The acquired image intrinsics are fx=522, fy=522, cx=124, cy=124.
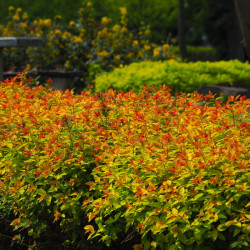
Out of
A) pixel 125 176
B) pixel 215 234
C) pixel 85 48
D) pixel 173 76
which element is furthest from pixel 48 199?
pixel 85 48

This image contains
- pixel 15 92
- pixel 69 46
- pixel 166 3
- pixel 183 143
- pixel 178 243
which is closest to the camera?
pixel 178 243

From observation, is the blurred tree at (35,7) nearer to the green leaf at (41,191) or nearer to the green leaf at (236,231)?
the green leaf at (41,191)

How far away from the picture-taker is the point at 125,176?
11.8 feet

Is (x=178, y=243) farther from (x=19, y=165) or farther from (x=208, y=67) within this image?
(x=208, y=67)

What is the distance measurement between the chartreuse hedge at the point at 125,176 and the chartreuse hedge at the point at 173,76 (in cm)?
335

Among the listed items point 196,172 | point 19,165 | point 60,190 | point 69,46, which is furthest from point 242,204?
point 69,46

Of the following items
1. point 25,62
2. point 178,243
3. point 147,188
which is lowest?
point 25,62

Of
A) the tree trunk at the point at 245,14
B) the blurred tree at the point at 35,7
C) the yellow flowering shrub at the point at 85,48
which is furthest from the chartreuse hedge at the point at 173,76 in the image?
the blurred tree at the point at 35,7

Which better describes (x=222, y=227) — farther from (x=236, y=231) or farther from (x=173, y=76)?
(x=173, y=76)

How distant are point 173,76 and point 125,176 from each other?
186 inches

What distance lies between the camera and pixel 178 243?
3297 millimetres

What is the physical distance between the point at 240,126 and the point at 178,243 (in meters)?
1.10

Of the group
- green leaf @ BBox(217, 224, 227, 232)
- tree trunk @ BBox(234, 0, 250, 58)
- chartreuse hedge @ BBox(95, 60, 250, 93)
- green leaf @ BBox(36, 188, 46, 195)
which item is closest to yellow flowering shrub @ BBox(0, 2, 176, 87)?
chartreuse hedge @ BBox(95, 60, 250, 93)

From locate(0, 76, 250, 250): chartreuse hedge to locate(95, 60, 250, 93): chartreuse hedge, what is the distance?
335 cm
